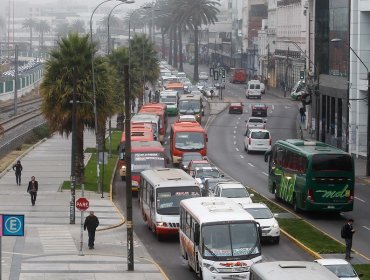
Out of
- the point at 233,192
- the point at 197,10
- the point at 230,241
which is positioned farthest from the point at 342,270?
the point at 197,10

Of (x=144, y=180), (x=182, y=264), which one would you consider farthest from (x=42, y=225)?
(x=182, y=264)

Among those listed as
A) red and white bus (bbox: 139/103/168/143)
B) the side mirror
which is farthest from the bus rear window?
red and white bus (bbox: 139/103/168/143)

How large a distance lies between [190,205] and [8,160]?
39.7 meters

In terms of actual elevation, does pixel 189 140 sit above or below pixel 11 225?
below

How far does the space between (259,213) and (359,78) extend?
1514 inches

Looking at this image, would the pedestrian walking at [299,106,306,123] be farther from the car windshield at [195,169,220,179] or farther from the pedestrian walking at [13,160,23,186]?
the pedestrian walking at [13,160,23,186]

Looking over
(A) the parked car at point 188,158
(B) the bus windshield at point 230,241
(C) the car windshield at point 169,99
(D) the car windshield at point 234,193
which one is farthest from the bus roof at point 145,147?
(C) the car windshield at point 169,99

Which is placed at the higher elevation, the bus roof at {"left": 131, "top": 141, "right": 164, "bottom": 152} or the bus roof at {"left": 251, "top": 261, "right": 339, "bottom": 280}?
the bus roof at {"left": 251, "top": 261, "right": 339, "bottom": 280}

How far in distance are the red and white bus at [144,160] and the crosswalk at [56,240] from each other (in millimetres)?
11440

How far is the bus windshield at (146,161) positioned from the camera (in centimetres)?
5700

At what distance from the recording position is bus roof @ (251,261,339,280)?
78.7 feet

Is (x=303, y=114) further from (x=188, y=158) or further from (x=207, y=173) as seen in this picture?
(x=207, y=173)

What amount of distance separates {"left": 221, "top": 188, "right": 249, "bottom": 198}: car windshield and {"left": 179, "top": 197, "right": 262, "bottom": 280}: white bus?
41.6 ft

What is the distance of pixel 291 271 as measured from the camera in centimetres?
2444
